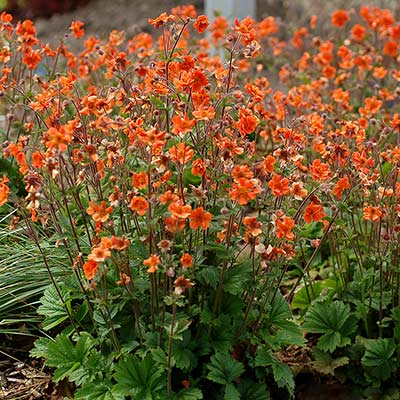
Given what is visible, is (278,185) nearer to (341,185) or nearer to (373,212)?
(341,185)

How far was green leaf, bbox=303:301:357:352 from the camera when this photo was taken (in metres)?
2.65

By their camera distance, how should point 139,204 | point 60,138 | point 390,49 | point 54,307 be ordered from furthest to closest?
1. point 390,49
2. point 54,307
3. point 139,204
4. point 60,138

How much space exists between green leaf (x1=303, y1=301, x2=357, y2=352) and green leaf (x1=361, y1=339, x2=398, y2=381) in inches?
3.1

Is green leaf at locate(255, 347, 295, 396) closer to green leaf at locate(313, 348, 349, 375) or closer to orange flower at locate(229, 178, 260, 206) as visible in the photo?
green leaf at locate(313, 348, 349, 375)

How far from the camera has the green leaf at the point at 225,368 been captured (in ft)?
7.73

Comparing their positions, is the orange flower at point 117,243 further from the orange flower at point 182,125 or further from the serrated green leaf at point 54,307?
the serrated green leaf at point 54,307

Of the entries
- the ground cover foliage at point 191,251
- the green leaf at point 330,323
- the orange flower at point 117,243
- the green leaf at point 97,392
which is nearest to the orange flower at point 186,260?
the ground cover foliage at point 191,251

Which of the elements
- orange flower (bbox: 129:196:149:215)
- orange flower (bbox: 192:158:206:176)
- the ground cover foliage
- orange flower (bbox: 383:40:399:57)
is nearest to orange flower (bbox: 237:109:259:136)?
the ground cover foliage

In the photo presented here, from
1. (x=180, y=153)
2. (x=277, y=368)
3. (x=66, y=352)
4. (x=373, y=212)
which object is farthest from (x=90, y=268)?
(x=373, y=212)

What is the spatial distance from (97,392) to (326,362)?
0.81 m

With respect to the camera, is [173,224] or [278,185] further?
[278,185]

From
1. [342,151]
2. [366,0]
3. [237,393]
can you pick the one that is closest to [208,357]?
[237,393]

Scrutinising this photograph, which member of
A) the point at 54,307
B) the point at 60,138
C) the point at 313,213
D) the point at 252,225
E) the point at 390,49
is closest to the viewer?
the point at 60,138

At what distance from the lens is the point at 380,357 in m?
2.60
